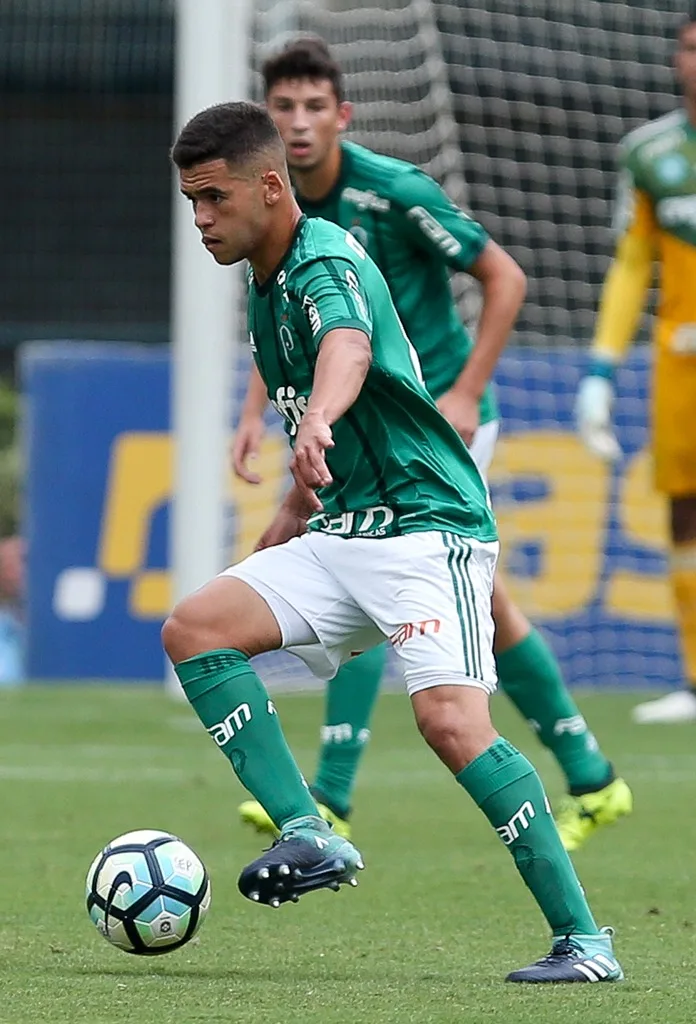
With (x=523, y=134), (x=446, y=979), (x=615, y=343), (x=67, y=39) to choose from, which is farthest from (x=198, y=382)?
(x=67, y=39)

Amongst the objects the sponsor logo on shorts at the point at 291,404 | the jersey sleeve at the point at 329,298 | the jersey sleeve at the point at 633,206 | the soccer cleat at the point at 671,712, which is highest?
the jersey sleeve at the point at 633,206

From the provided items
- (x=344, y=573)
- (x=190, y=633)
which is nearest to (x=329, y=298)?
(x=344, y=573)

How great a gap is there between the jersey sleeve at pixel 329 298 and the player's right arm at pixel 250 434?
132 cm

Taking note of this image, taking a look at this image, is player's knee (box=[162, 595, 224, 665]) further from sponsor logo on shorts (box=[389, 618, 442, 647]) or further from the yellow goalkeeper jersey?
the yellow goalkeeper jersey

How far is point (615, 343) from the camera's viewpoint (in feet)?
25.9

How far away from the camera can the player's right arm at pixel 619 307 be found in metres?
7.71

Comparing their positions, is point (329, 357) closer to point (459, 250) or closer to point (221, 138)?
point (221, 138)

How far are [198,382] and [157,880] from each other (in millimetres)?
5288

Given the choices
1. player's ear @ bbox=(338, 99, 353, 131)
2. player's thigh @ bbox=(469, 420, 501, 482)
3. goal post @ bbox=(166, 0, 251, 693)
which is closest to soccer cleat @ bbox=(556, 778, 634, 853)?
player's thigh @ bbox=(469, 420, 501, 482)

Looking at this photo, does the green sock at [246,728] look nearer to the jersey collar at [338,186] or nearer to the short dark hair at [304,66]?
the jersey collar at [338,186]

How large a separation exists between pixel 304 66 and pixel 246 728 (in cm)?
214

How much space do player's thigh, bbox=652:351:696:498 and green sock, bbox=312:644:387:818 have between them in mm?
2924

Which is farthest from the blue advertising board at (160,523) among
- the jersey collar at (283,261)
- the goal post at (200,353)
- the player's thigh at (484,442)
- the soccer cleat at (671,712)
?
the jersey collar at (283,261)

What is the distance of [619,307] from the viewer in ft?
25.8
